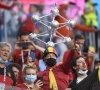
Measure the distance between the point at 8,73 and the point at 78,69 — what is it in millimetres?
1273

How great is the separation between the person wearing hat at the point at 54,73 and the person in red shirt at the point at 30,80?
35 centimetres

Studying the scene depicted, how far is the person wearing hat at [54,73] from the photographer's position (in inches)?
420

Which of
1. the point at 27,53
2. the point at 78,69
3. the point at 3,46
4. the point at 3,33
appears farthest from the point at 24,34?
the point at 3,33

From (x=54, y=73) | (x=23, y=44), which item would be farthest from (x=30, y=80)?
(x=23, y=44)

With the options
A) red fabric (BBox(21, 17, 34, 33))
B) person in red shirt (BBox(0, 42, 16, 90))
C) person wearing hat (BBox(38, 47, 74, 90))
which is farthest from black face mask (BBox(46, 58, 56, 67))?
red fabric (BBox(21, 17, 34, 33))

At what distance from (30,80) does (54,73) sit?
81cm

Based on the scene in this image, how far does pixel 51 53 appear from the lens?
10.9 meters

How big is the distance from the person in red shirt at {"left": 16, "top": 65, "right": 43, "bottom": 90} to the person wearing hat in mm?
347

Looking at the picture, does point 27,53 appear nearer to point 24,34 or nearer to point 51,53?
point 24,34

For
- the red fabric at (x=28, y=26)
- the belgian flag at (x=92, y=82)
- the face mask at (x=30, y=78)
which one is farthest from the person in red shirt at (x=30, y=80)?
the red fabric at (x=28, y=26)

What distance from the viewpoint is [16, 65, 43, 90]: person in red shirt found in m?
10.1

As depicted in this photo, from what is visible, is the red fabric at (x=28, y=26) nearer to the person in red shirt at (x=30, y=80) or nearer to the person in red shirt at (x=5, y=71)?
the person in red shirt at (x=5, y=71)

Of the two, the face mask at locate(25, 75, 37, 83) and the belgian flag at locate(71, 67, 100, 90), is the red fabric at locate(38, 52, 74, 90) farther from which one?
the belgian flag at locate(71, 67, 100, 90)

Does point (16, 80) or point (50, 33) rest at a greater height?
point (50, 33)
